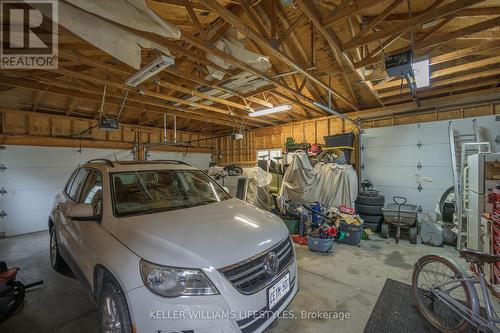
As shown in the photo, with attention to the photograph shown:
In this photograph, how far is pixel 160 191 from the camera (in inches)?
91.7

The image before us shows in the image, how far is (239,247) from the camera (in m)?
1.53

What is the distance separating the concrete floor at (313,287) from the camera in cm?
220

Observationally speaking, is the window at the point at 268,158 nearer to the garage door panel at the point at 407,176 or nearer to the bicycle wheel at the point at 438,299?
the garage door panel at the point at 407,176

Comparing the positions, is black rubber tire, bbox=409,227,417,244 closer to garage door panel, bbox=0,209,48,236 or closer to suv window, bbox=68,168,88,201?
suv window, bbox=68,168,88,201

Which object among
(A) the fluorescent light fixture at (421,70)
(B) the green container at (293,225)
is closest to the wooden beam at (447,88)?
(A) the fluorescent light fixture at (421,70)

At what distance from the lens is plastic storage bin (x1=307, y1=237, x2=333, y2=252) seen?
3955 millimetres

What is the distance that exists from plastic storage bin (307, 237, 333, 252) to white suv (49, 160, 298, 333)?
2.28m

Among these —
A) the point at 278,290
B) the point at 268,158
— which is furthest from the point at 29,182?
the point at 278,290

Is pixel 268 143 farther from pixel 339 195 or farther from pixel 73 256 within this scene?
pixel 73 256

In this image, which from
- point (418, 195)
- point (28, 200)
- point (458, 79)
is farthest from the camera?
point (28, 200)

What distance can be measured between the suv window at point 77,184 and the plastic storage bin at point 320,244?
3768mm

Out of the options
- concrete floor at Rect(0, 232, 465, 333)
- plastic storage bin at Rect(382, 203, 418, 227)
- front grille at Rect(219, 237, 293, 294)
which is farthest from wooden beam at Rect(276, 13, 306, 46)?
plastic storage bin at Rect(382, 203, 418, 227)

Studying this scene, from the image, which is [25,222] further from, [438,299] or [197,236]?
[438,299]

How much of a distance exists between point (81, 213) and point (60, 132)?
271 inches
